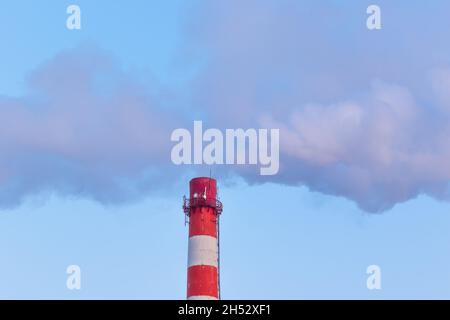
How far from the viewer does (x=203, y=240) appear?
55656mm

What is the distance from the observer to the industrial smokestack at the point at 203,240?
181 feet

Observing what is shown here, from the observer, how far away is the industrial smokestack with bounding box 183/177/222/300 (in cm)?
5522
